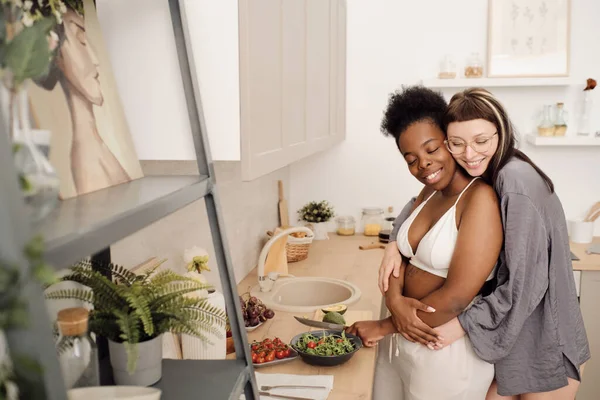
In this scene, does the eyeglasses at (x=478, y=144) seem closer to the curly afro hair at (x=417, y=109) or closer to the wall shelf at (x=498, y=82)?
the curly afro hair at (x=417, y=109)

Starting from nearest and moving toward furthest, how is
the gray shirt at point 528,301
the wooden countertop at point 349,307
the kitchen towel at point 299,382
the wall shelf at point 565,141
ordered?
the kitchen towel at point 299,382
the wooden countertop at point 349,307
the gray shirt at point 528,301
the wall shelf at point 565,141

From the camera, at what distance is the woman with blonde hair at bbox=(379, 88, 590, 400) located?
177cm

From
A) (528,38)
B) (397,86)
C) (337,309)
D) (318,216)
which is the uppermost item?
(528,38)

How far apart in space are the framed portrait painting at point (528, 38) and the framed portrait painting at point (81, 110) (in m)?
2.91

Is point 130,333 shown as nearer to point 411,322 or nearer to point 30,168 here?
point 30,168

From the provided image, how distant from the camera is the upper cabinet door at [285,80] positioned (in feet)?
4.40

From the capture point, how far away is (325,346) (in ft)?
5.73

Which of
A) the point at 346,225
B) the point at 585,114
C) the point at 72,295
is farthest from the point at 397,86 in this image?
the point at 72,295

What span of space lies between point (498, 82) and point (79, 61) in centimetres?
292

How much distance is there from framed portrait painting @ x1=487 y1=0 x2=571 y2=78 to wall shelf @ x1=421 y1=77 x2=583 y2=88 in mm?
56

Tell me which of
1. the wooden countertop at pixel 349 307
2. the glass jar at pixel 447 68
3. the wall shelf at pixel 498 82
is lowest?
the wooden countertop at pixel 349 307

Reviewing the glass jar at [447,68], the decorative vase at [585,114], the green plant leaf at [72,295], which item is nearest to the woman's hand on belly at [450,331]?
the green plant leaf at [72,295]

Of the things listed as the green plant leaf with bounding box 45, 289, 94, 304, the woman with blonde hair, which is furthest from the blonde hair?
the green plant leaf with bounding box 45, 289, 94, 304

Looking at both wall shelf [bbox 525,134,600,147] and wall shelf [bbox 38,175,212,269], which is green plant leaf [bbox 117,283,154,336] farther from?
wall shelf [bbox 525,134,600,147]
